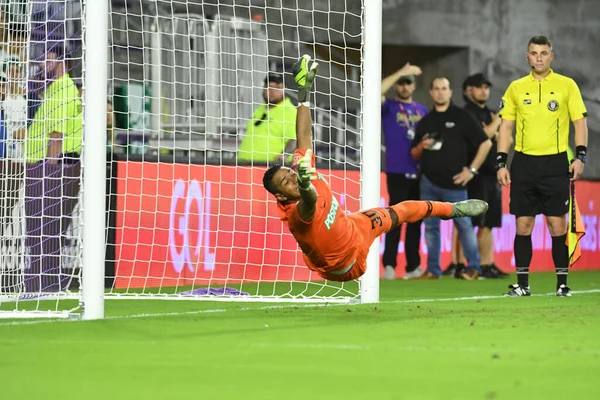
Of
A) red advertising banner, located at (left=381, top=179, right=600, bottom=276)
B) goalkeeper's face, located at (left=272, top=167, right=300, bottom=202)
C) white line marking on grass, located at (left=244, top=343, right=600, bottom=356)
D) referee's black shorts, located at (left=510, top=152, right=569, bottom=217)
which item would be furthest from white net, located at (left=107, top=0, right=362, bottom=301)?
white line marking on grass, located at (left=244, top=343, right=600, bottom=356)

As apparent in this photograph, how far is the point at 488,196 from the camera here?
15016 mm

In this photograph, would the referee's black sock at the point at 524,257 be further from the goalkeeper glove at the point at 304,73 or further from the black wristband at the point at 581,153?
the goalkeeper glove at the point at 304,73

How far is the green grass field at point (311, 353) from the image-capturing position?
452 centimetres

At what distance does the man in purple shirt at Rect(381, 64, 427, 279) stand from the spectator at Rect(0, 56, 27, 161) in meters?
5.65

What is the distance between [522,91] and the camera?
10445 millimetres

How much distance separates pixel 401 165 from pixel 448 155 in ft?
2.19

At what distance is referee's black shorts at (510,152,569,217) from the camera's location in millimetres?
10289

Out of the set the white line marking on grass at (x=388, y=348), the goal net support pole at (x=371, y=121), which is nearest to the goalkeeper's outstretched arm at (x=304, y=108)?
the goal net support pole at (x=371, y=121)

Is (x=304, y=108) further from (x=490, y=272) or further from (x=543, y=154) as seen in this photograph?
(x=490, y=272)

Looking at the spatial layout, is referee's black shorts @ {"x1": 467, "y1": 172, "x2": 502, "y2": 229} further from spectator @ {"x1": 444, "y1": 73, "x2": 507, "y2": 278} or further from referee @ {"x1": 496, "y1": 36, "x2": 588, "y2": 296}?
referee @ {"x1": 496, "y1": 36, "x2": 588, "y2": 296}

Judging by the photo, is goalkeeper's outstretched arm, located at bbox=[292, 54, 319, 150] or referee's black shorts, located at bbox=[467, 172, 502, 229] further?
referee's black shorts, located at bbox=[467, 172, 502, 229]

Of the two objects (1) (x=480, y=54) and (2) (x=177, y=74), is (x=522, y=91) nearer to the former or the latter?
(2) (x=177, y=74)

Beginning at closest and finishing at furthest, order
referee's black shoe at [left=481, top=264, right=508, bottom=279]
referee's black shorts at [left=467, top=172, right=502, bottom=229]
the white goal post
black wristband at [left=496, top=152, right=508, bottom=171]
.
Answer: the white goal post
black wristband at [left=496, top=152, right=508, bottom=171]
referee's black shoe at [left=481, top=264, right=508, bottom=279]
referee's black shorts at [left=467, top=172, right=502, bottom=229]

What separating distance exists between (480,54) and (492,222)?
836 cm
